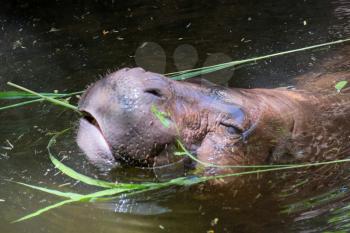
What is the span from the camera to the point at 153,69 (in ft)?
19.3

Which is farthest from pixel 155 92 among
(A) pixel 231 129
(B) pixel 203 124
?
(A) pixel 231 129

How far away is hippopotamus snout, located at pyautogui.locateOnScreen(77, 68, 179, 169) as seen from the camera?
3238mm

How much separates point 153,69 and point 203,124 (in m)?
2.41

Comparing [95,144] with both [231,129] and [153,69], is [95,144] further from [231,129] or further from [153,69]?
[153,69]

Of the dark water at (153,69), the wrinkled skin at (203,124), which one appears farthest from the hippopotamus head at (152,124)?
the dark water at (153,69)

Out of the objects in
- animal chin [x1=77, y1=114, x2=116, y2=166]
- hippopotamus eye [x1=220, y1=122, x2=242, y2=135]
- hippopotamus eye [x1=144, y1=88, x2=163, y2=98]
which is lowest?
hippopotamus eye [x1=220, y1=122, x2=242, y2=135]

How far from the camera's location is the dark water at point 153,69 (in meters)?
3.47

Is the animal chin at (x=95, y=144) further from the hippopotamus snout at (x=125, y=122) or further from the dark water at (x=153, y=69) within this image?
the dark water at (x=153, y=69)

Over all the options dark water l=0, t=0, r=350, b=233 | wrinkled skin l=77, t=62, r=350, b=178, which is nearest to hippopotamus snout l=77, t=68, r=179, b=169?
wrinkled skin l=77, t=62, r=350, b=178

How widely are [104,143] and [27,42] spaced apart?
13.1ft

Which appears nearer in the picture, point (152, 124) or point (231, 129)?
point (152, 124)

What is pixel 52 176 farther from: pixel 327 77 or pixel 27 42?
pixel 27 42

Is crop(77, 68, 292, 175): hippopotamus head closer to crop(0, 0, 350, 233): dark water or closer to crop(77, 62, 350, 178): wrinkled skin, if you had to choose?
crop(77, 62, 350, 178): wrinkled skin

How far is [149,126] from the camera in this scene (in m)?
3.26
